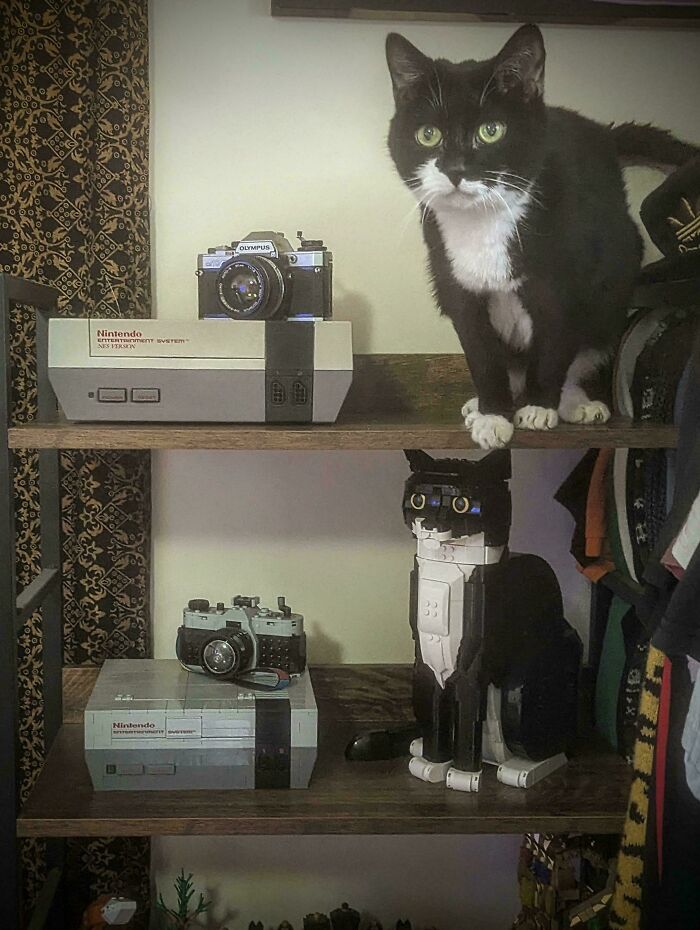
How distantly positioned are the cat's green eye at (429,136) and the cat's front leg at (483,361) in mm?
226

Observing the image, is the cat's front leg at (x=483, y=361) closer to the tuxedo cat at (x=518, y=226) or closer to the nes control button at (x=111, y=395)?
the tuxedo cat at (x=518, y=226)

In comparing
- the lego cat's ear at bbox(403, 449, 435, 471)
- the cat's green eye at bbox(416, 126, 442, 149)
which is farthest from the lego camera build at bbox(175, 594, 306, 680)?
the cat's green eye at bbox(416, 126, 442, 149)

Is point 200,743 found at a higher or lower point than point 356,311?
lower

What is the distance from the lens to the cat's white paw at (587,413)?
1205 mm

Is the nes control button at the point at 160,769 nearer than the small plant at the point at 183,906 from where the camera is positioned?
Yes

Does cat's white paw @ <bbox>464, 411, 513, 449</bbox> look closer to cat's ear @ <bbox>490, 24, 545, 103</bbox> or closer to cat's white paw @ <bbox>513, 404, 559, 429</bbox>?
cat's white paw @ <bbox>513, 404, 559, 429</bbox>

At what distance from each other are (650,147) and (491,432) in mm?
643

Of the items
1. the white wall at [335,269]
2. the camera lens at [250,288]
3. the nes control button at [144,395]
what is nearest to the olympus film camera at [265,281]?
the camera lens at [250,288]

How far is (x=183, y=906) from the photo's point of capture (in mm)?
1440

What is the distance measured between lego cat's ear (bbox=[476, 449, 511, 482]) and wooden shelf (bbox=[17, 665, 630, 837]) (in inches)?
16.7

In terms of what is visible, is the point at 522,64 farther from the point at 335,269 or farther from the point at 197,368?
the point at 197,368

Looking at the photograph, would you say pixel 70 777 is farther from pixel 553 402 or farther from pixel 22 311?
pixel 553 402

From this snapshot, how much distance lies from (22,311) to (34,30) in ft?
1.39

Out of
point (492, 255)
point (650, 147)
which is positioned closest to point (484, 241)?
point (492, 255)
